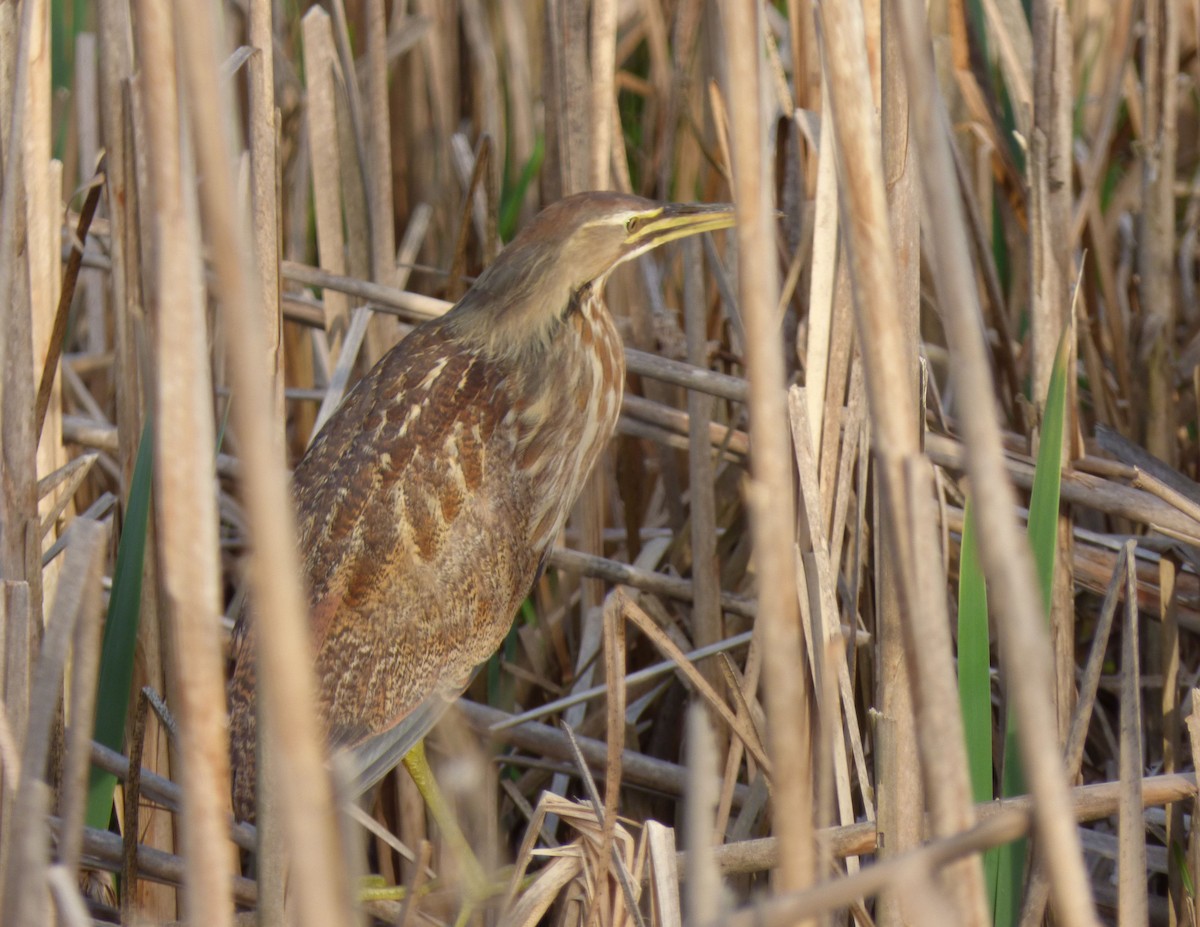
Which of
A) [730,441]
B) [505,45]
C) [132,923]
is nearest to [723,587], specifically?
[730,441]

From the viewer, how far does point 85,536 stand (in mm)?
1032

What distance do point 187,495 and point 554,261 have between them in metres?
1.17

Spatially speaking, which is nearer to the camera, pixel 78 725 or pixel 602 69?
pixel 78 725

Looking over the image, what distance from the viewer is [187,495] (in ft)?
2.91

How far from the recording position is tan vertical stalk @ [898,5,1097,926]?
84 cm

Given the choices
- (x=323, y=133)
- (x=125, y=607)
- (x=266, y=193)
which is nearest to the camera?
(x=266, y=193)

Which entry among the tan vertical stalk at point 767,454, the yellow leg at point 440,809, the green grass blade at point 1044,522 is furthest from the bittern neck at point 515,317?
the tan vertical stalk at point 767,454

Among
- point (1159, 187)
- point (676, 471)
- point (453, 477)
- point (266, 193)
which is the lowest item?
point (676, 471)

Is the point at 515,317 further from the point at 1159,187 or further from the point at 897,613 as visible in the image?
the point at 1159,187

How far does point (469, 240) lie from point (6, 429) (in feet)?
4.12

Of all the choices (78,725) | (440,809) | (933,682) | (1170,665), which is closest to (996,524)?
(933,682)

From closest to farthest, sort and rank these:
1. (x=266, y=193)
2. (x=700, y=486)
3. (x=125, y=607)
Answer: (x=266, y=193) < (x=125, y=607) < (x=700, y=486)

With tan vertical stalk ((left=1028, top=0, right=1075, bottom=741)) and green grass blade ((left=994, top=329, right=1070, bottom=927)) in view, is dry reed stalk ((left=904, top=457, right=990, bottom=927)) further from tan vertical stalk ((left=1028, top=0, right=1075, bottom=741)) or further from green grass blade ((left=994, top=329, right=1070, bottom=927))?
tan vertical stalk ((left=1028, top=0, right=1075, bottom=741))

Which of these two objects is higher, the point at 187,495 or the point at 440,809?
the point at 187,495
